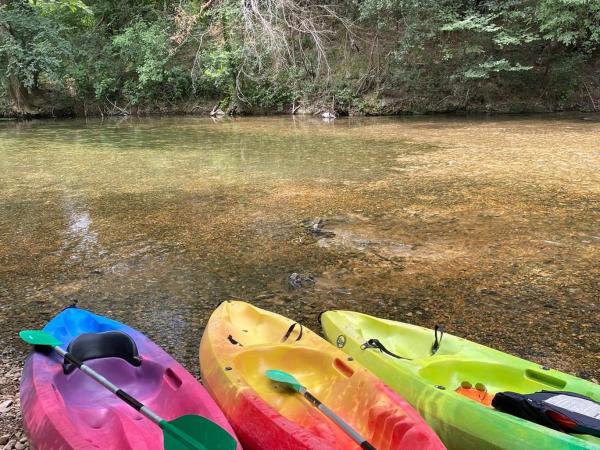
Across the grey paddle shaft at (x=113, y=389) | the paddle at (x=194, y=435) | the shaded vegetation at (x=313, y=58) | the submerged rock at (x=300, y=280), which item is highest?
the shaded vegetation at (x=313, y=58)

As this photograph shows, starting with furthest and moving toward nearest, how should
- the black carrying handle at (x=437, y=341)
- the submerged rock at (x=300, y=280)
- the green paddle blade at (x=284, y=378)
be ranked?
the submerged rock at (x=300, y=280), the black carrying handle at (x=437, y=341), the green paddle blade at (x=284, y=378)

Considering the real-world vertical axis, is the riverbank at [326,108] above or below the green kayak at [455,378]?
above

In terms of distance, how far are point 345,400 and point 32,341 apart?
57.6 inches

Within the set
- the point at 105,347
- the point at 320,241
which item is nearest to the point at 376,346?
the point at 105,347

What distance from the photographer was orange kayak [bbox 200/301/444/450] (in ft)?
5.72

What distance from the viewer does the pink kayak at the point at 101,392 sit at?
71.4 inches

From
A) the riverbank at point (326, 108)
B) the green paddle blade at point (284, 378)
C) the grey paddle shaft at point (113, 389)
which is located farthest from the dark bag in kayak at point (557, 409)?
the riverbank at point (326, 108)

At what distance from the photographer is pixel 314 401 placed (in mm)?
2027

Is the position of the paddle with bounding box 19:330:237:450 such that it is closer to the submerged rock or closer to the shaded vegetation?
the submerged rock

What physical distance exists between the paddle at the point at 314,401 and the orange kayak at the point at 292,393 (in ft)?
0.22

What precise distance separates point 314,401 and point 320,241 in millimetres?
2629

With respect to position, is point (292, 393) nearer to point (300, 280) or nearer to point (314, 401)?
point (314, 401)

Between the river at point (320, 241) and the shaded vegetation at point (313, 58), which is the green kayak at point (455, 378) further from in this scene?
the shaded vegetation at point (313, 58)

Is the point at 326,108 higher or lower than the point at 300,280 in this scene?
higher
